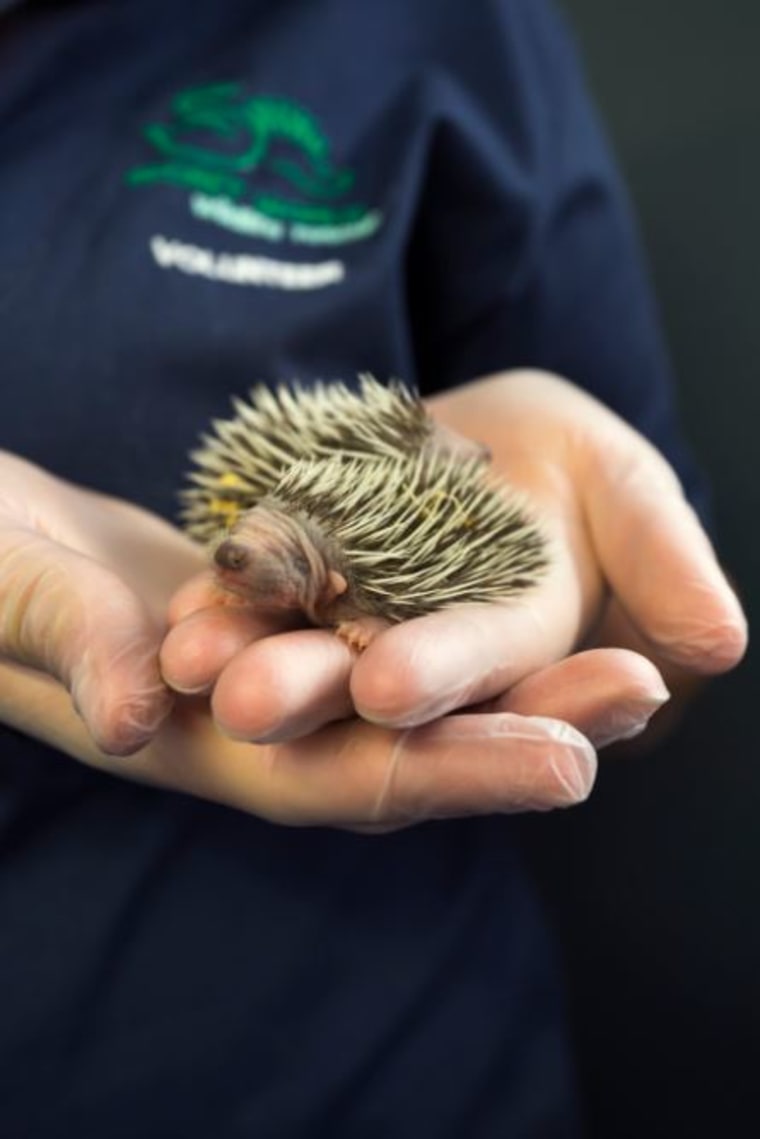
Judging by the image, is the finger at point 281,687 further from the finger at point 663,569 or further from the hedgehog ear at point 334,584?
the finger at point 663,569

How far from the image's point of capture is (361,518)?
22.5 inches

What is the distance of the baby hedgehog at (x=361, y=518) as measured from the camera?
54 cm

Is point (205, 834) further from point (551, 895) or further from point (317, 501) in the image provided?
point (551, 895)

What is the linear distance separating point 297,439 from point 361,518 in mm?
87

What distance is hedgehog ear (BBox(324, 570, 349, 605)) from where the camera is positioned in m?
0.56

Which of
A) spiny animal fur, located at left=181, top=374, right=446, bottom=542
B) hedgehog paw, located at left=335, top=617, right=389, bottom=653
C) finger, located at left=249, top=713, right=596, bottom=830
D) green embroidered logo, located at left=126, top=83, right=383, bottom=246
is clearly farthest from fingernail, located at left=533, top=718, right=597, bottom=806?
green embroidered logo, located at left=126, top=83, right=383, bottom=246

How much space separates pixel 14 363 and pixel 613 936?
76 centimetres

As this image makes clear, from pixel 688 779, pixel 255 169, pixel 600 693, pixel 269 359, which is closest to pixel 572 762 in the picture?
pixel 600 693

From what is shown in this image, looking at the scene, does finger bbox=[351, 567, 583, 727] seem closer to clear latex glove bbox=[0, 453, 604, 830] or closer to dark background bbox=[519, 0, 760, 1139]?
clear latex glove bbox=[0, 453, 604, 830]

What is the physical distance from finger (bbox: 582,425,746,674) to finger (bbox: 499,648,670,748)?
95mm

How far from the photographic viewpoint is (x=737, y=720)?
3.36ft

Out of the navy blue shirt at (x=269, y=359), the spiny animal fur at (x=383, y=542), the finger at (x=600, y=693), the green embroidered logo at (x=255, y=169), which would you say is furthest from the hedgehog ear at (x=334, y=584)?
the green embroidered logo at (x=255, y=169)

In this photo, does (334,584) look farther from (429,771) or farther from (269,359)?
(269,359)

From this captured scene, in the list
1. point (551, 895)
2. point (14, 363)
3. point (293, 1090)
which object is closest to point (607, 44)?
point (14, 363)
